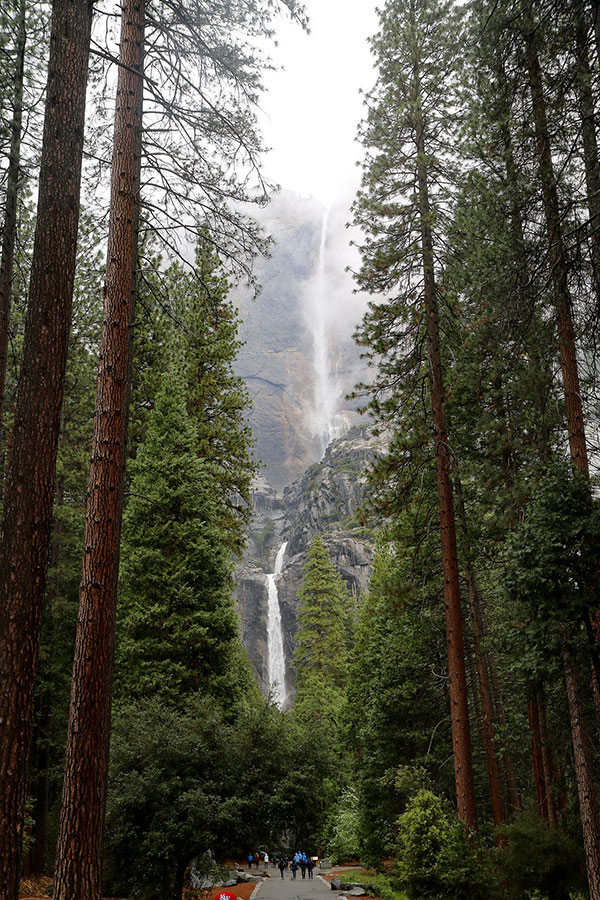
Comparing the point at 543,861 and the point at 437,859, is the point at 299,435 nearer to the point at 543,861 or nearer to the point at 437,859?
the point at 543,861

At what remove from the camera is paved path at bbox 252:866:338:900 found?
16.2m

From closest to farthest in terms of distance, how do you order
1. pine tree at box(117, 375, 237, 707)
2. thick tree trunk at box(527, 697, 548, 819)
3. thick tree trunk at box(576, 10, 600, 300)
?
thick tree trunk at box(576, 10, 600, 300), thick tree trunk at box(527, 697, 548, 819), pine tree at box(117, 375, 237, 707)

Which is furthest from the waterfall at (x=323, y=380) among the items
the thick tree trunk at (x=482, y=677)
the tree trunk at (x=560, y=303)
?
the tree trunk at (x=560, y=303)

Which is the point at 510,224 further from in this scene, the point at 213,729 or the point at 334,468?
the point at 334,468

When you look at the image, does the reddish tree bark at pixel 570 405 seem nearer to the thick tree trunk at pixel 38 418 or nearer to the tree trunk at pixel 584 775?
the tree trunk at pixel 584 775

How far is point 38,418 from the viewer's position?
4.41 metres

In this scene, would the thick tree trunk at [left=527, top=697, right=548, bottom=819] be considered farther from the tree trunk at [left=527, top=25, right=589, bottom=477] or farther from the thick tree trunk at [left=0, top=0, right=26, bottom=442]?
the thick tree trunk at [left=0, top=0, right=26, bottom=442]

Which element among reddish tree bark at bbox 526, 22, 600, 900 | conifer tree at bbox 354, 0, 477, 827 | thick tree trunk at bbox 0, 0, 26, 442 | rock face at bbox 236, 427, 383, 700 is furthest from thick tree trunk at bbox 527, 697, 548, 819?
rock face at bbox 236, 427, 383, 700

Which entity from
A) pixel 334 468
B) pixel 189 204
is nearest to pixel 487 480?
pixel 189 204

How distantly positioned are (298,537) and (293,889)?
67.6 metres

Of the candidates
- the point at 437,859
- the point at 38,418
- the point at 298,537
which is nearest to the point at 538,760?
the point at 437,859

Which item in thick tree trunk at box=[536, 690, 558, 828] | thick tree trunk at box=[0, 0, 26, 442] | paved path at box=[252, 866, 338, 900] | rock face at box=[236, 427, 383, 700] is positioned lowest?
paved path at box=[252, 866, 338, 900]

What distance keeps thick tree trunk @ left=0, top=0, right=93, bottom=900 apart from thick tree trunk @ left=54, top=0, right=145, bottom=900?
74 centimetres

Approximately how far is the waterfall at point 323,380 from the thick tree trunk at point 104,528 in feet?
462
